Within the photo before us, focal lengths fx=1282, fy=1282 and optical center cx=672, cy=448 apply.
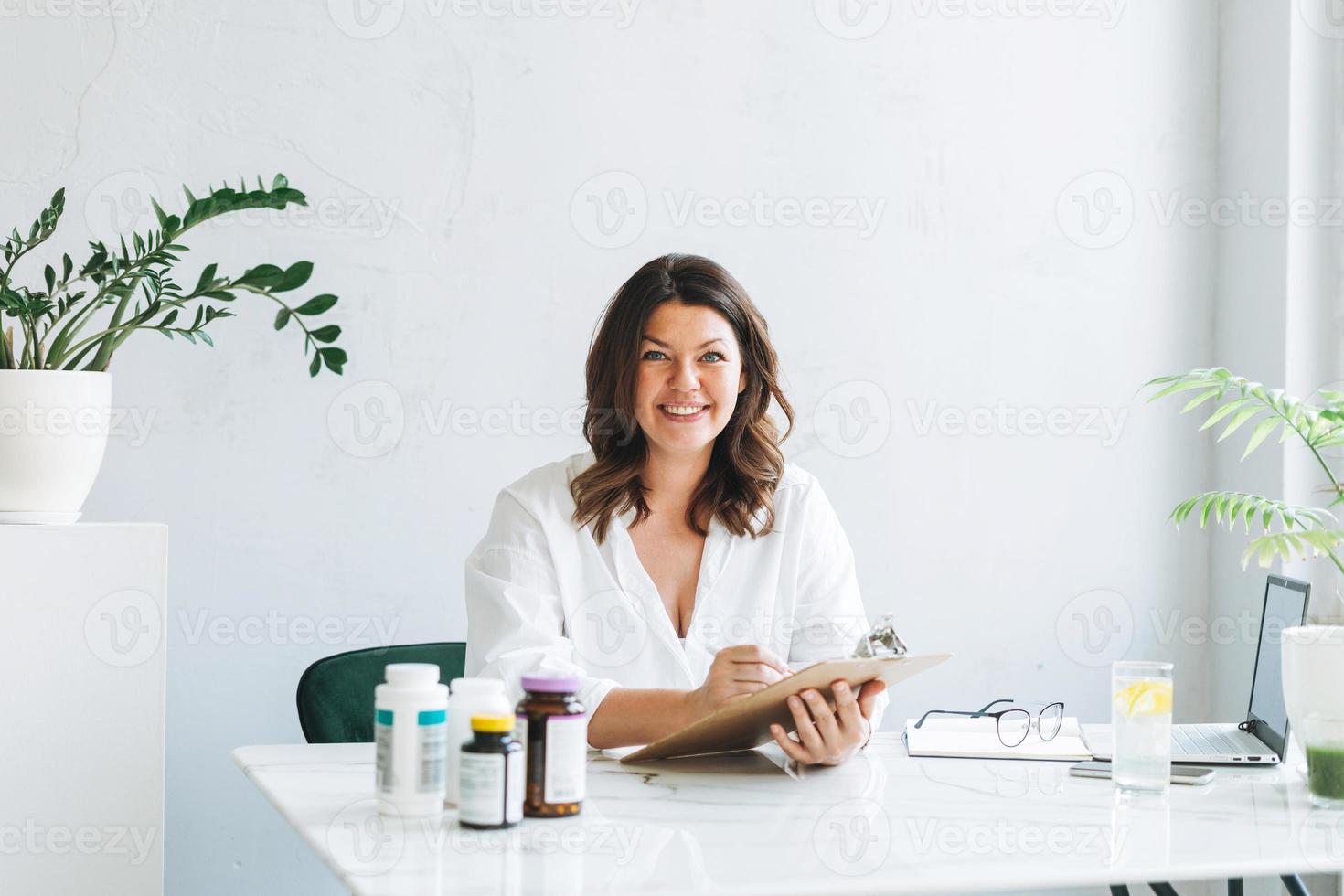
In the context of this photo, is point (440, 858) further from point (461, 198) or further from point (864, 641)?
point (461, 198)

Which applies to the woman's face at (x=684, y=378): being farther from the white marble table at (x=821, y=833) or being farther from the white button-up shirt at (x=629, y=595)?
the white marble table at (x=821, y=833)

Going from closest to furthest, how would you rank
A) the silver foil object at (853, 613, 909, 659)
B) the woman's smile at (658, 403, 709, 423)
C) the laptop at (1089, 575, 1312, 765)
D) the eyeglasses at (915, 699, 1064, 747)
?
1. the silver foil object at (853, 613, 909, 659)
2. the laptop at (1089, 575, 1312, 765)
3. the eyeglasses at (915, 699, 1064, 747)
4. the woman's smile at (658, 403, 709, 423)

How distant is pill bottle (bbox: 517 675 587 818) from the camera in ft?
Answer: 4.34

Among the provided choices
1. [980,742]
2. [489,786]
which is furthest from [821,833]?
[980,742]

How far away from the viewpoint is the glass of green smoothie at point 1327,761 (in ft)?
4.85

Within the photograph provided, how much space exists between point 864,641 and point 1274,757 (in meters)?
0.60

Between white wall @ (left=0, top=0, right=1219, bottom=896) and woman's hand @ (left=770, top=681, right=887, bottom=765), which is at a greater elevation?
white wall @ (left=0, top=0, right=1219, bottom=896)

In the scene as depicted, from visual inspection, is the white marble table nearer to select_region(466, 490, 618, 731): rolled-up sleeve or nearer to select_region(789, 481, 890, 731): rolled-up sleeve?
select_region(466, 490, 618, 731): rolled-up sleeve

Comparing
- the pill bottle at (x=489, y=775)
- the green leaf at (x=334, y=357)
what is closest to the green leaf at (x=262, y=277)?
the green leaf at (x=334, y=357)

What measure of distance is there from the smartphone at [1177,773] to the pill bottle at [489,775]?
2.48ft

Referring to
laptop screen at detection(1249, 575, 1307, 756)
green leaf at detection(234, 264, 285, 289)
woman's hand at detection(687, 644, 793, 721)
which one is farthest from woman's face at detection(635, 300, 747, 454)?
laptop screen at detection(1249, 575, 1307, 756)

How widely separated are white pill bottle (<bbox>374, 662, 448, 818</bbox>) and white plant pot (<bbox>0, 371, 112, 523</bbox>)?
0.92 meters

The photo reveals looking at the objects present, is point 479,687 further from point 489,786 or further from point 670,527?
point 670,527

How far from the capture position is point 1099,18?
2.96 meters
